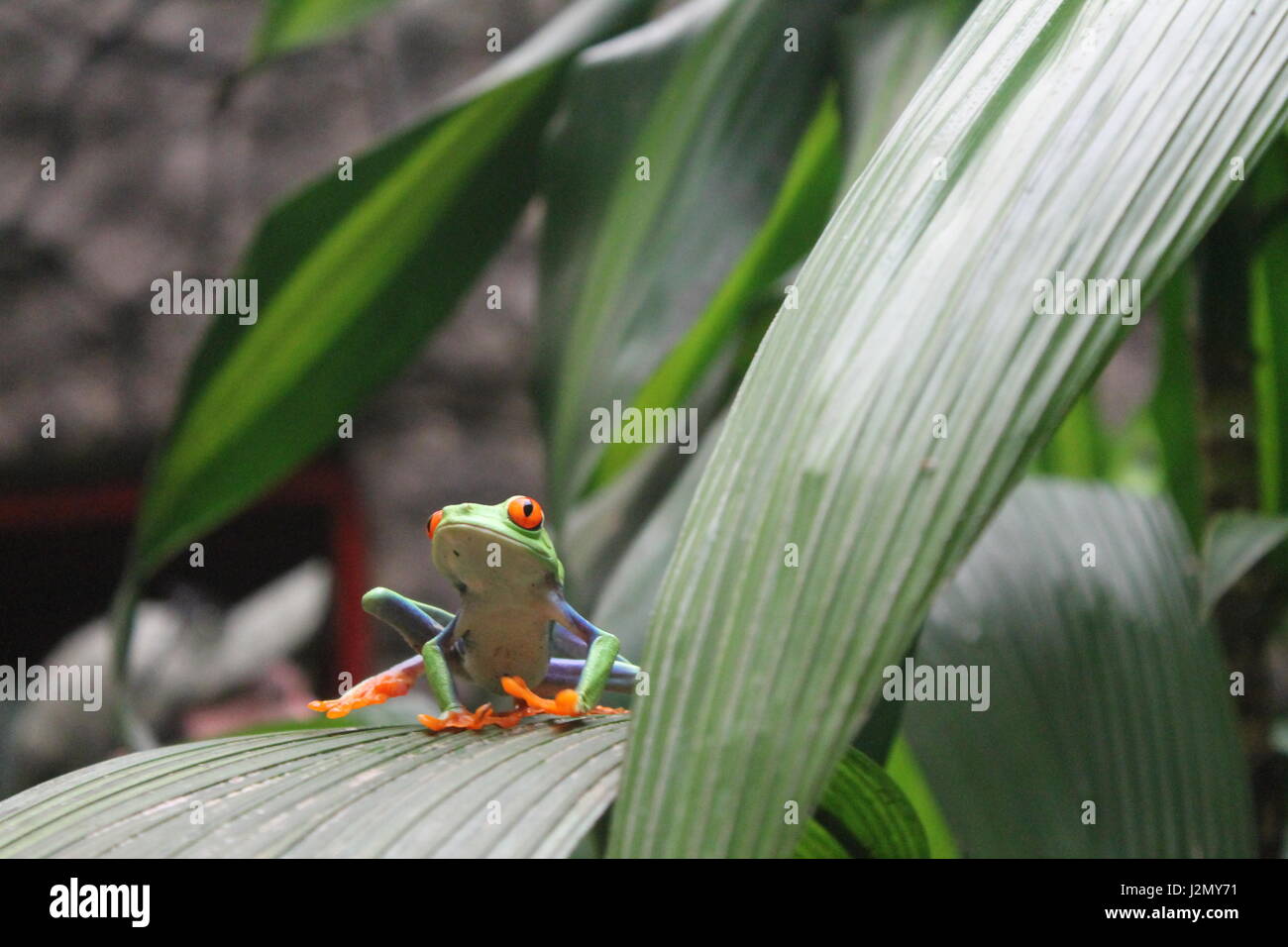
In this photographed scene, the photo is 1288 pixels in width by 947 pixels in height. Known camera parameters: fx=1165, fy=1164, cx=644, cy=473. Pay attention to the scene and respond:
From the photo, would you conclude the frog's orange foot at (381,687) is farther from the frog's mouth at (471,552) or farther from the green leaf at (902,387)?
the green leaf at (902,387)

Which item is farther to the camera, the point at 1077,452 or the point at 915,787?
the point at 1077,452

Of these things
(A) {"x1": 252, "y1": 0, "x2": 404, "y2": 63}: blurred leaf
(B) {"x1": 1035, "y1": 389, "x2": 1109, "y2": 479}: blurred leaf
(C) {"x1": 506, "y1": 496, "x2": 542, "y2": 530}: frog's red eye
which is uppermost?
(A) {"x1": 252, "y1": 0, "x2": 404, "y2": 63}: blurred leaf

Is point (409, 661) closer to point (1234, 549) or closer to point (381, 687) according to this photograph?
point (381, 687)

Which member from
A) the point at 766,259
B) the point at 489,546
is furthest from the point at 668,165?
the point at 489,546

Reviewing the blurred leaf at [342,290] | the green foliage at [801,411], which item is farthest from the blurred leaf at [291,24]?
the blurred leaf at [342,290]

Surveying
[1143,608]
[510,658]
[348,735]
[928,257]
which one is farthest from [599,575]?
[928,257]

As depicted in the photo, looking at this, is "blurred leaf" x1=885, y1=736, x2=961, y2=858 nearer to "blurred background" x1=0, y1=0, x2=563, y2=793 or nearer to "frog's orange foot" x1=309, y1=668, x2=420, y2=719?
"frog's orange foot" x1=309, y1=668, x2=420, y2=719

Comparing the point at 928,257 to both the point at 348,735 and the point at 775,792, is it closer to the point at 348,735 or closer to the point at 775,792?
the point at 775,792

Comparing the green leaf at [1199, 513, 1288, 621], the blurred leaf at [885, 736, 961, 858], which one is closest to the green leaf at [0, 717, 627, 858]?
the green leaf at [1199, 513, 1288, 621]
